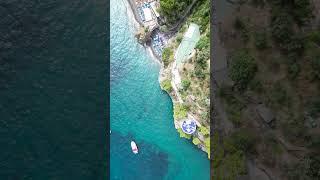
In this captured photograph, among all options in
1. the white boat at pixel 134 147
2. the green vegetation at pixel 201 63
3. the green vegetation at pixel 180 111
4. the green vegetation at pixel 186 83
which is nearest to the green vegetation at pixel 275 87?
the green vegetation at pixel 201 63

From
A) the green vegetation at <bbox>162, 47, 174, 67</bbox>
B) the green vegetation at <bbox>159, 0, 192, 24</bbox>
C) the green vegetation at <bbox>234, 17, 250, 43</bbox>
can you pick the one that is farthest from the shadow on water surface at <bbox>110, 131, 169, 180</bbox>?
the green vegetation at <bbox>234, 17, 250, 43</bbox>

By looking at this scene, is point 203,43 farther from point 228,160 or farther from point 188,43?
point 228,160

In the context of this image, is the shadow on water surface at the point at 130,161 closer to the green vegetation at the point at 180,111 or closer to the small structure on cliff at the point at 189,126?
the small structure on cliff at the point at 189,126

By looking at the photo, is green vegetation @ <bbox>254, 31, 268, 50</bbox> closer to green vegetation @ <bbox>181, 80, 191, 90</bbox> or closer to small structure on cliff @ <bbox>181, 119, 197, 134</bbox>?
green vegetation @ <bbox>181, 80, 191, 90</bbox>

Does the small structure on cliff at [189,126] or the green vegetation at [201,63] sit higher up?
Answer: the green vegetation at [201,63]

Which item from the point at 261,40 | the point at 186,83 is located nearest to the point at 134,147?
the point at 186,83

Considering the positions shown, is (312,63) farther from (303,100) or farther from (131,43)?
(131,43)
